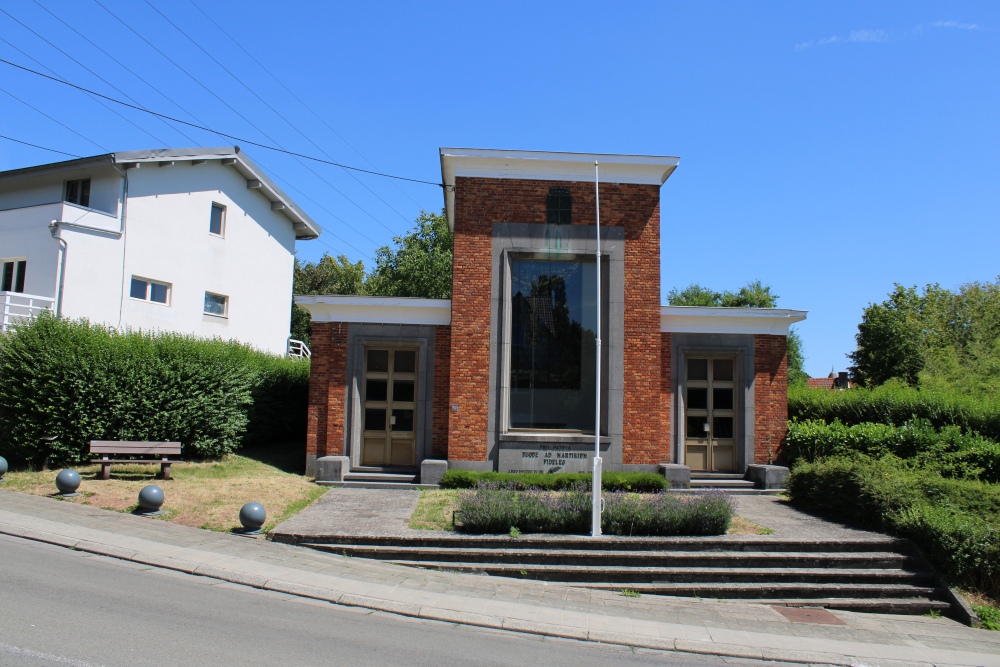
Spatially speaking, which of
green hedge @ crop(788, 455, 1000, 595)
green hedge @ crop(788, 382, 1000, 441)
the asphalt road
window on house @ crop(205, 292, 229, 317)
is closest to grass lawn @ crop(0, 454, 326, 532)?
the asphalt road

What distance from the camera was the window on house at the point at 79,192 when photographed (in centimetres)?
2136

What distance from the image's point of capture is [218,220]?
82.3ft

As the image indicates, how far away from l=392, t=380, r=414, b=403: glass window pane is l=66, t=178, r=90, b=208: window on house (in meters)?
12.5

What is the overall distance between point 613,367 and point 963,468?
7.13 m

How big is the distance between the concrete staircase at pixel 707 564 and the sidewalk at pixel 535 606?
1.00 feet

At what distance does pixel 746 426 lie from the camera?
52.7 feet

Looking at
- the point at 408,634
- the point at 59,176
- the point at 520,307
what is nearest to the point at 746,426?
the point at 520,307

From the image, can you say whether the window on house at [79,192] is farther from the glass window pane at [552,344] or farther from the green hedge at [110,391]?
the glass window pane at [552,344]

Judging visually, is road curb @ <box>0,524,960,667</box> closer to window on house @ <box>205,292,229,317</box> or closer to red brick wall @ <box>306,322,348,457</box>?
red brick wall @ <box>306,322,348,457</box>

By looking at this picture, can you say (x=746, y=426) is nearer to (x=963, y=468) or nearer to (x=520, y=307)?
(x=963, y=468)

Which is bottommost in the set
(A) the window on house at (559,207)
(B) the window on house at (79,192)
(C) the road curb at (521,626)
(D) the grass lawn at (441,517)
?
(C) the road curb at (521,626)

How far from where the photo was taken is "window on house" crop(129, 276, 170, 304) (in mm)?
21656

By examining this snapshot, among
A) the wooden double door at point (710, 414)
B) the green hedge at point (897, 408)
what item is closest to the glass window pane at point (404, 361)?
the wooden double door at point (710, 414)

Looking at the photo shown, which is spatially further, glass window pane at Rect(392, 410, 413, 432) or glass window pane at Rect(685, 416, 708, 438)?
glass window pane at Rect(685, 416, 708, 438)
